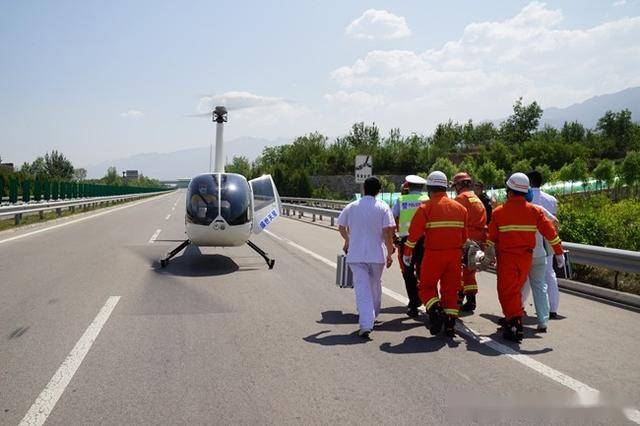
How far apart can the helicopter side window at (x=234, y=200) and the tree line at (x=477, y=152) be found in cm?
5911

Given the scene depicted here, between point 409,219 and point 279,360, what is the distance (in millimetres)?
3207

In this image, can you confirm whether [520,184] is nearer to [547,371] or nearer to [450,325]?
[450,325]

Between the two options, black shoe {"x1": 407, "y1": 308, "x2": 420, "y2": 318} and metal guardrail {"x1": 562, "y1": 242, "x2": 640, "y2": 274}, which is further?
metal guardrail {"x1": 562, "y1": 242, "x2": 640, "y2": 274}

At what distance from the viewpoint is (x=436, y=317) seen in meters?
6.42

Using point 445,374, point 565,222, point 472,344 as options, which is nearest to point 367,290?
point 472,344

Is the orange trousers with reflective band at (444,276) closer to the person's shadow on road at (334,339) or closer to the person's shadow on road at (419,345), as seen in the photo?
the person's shadow on road at (419,345)

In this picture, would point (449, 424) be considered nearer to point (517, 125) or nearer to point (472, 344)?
point (472, 344)

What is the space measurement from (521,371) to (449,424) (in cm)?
152

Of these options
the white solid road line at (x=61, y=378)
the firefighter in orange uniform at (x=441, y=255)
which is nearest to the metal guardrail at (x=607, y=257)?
the firefighter in orange uniform at (x=441, y=255)

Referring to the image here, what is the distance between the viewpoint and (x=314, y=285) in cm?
963

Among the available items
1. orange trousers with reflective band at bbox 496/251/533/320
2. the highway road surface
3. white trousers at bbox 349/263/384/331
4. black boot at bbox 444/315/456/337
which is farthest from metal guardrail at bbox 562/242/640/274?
white trousers at bbox 349/263/384/331

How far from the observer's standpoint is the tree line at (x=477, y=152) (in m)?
80.7

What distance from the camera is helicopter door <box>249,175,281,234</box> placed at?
1206 cm

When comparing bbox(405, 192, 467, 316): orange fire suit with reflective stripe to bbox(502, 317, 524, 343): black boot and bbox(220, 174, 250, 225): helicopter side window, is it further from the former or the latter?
bbox(220, 174, 250, 225): helicopter side window
